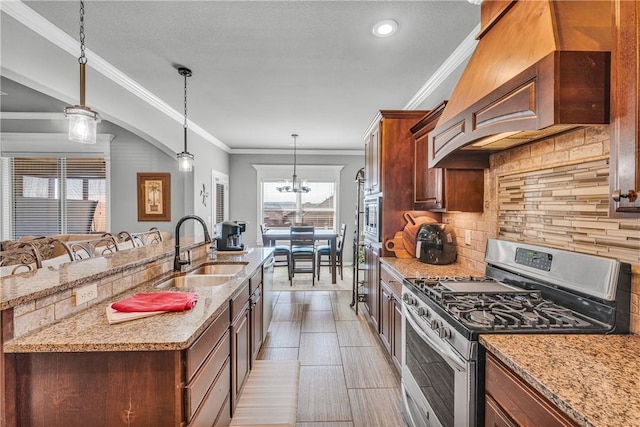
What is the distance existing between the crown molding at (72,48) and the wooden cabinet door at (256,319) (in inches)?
102

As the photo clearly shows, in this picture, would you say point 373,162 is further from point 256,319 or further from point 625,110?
point 625,110

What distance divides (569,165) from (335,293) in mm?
3862

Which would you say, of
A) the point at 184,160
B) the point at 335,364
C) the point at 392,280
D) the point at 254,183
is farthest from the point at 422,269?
the point at 254,183

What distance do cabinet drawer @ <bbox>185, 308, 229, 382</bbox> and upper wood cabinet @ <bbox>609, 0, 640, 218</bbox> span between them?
5.04 feet

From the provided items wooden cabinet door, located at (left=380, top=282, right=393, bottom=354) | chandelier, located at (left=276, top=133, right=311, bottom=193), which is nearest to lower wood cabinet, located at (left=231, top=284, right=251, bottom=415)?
wooden cabinet door, located at (left=380, top=282, right=393, bottom=354)

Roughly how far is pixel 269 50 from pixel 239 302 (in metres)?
2.13

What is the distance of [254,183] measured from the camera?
282 inches

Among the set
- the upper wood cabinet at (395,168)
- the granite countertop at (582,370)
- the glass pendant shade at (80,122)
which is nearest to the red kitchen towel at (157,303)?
the glass pendant shade at (80,122)

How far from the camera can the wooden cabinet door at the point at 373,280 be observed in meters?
3.10

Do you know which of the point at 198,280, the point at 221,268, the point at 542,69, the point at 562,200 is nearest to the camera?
the point at 542,69

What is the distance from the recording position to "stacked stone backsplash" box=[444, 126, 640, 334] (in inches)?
48.6

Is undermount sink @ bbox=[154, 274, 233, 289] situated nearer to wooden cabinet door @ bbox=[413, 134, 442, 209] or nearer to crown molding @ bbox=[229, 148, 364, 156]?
wooden cabinet door @ bbox=[413, 134, 442, 209]

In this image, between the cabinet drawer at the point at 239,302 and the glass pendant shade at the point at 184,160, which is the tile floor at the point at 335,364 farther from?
the glass pendant shade at the point at 184,160

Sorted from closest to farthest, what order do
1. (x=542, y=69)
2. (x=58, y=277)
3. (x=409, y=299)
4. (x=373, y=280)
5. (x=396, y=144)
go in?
1. (x=542, y=69)
2. (x=58, y=277)
3. (x=409, y=299)
4. (x=396, y=144)
5. (x=373, y=280)
